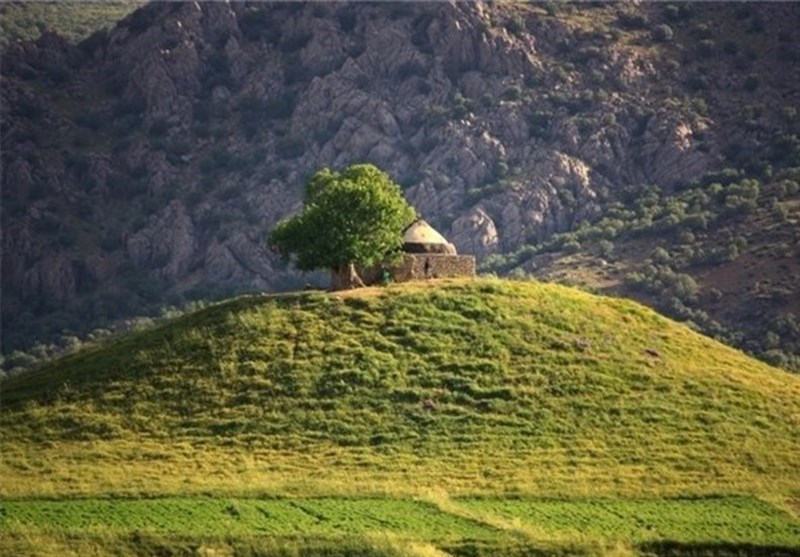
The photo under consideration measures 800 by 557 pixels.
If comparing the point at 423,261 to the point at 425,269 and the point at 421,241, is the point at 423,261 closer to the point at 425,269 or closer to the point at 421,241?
the point at 425,269

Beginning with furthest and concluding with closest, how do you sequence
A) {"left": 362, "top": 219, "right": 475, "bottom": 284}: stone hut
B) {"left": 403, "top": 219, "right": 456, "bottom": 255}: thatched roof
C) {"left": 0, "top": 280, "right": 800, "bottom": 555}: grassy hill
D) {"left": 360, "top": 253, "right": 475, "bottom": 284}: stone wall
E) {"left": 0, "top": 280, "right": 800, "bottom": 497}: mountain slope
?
{"left": 403, "top": 219, "right": 456, "bottom": 255}: thatched roof, {"left": 362, "top": 219, "right": 475, "bottom": 284}: stone hut, {"left": 360, "top": 253, "right": 475, "bottom": 284}: stone wall, {"left": 0, "top": 280, "right": 800, "bottom": 497}: mountain slope, {"left": 0, "top": 280, "right": 800, "bottom": 555}: grassy hill

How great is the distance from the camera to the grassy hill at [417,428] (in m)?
64.4

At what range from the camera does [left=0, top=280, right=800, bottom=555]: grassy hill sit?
211ft

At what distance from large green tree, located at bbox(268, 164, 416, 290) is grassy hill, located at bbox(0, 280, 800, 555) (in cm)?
264

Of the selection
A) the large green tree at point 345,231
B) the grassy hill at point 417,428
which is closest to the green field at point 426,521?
the grassy hill at point 417,428

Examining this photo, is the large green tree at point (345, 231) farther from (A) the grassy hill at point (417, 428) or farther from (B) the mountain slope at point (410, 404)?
(B) the mountain slope at point (410, 404)

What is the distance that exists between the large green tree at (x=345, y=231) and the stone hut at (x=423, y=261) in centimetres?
131

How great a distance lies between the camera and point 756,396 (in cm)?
8412

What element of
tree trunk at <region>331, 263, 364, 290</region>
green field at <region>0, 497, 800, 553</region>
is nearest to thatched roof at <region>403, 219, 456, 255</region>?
tree trunk at <region>331, 263, 364, 290</region>

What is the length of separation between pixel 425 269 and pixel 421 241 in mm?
3269

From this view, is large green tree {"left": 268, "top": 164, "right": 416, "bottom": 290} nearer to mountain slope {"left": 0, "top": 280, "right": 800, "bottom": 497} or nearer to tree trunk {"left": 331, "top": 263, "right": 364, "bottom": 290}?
tree trunk {"left": 331, "top": 263, "right": 364, "bottom": 290}

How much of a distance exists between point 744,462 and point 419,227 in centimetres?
3345

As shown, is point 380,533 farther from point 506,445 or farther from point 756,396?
point 756,396

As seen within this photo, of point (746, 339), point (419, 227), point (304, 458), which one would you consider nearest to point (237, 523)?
point (304, 458)
